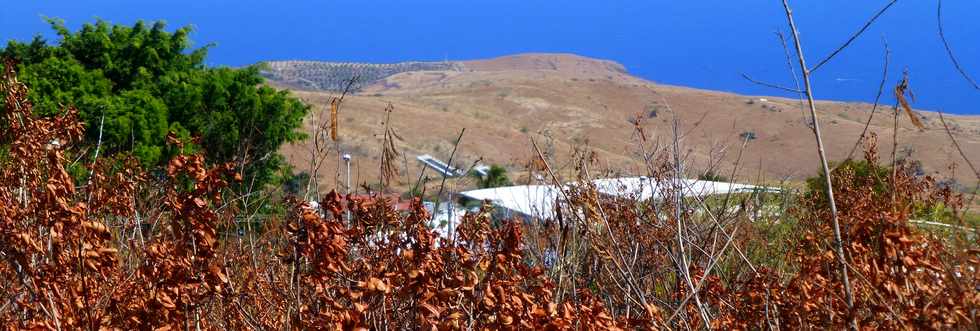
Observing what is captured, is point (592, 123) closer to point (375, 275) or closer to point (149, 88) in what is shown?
point (149, 88)

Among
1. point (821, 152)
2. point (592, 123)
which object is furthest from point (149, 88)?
point (592, 123)

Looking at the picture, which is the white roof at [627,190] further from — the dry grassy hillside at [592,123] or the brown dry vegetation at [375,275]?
the dry grassy hillside at [592,123]

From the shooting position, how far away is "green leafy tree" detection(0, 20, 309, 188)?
20594 mm

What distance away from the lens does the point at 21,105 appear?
320 centimetres

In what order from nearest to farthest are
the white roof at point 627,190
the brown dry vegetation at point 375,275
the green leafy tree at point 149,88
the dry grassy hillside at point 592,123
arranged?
the brown dry vegetation at point 375,275 < the white roof at point 627,190 < the green leafy tree at point 149,88 < the dry grassy hillside at point 592,123

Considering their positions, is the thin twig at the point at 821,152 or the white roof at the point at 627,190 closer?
the thin twig at the point at 821,152

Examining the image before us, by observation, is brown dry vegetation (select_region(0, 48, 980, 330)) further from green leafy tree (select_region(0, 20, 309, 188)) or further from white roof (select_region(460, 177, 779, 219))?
green leafy tree (select_region(0, 20, 309, 188))

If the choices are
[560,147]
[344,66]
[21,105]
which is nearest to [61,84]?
[21,105]

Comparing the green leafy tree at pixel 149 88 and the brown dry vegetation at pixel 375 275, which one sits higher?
the green leafy tree at pixel 149 88

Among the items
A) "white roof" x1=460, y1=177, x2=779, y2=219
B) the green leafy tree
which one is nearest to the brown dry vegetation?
"white roof" x1=460, y1=177, x2=779, y2=219

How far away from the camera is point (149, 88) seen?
23234mm

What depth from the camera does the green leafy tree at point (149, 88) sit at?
2059 cm

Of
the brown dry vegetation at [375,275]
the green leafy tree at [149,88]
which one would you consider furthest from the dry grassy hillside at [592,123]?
the brown dry vegetation at [375,275]

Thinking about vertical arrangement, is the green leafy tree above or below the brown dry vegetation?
above
